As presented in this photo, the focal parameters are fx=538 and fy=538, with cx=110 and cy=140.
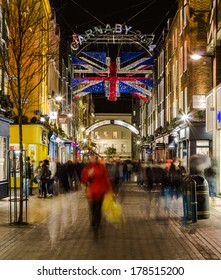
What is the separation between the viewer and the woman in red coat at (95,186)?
13.3 metres

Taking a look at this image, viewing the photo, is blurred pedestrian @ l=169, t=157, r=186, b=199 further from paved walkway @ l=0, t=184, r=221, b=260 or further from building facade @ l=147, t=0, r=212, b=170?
building facade @ l=147, t=0, r=212, b=170

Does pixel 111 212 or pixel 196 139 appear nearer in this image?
pixel 111 212

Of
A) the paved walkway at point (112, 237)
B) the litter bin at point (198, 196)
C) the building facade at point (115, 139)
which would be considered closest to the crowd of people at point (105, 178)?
the litter bin at point (198, 196)

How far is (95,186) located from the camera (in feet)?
43.4

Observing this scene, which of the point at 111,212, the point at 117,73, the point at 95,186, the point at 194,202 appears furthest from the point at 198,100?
the point at 95,186

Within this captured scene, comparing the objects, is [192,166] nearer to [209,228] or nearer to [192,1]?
[209,228]

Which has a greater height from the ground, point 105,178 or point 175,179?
point 105,178

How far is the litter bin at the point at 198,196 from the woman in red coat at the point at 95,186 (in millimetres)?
3164

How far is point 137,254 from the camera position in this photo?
10.6 meters

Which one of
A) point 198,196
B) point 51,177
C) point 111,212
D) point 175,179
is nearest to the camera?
point 198,196

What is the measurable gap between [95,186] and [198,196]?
391 cm

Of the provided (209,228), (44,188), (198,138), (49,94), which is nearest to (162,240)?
(209,228)

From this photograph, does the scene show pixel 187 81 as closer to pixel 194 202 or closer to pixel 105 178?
pixel 194 202

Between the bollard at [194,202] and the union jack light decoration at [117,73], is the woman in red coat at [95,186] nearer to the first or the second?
the bollard at [194,202]
